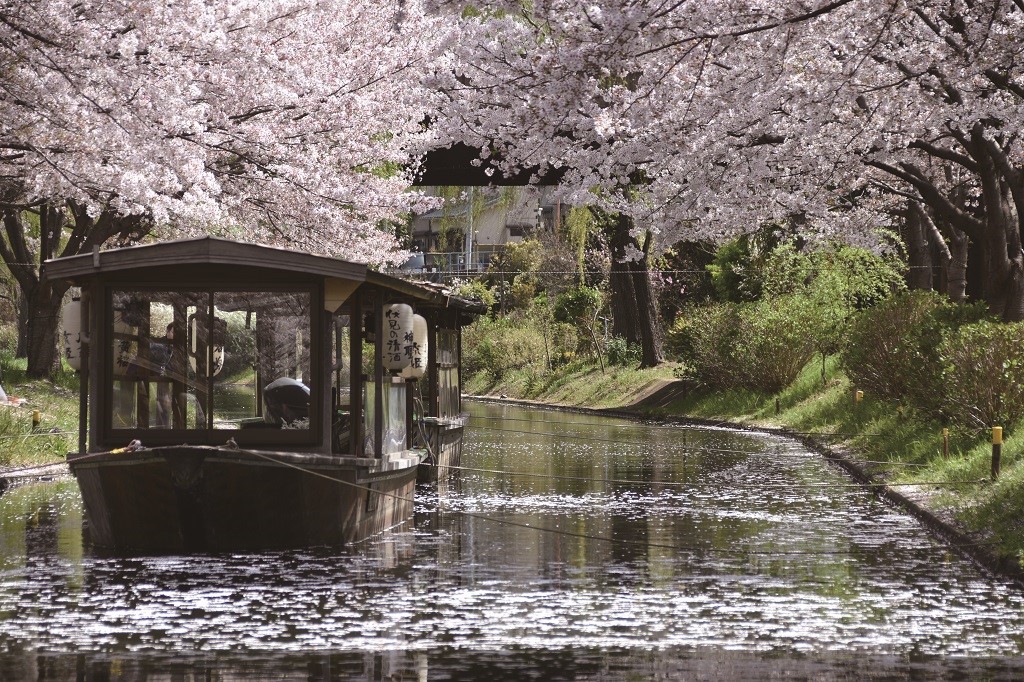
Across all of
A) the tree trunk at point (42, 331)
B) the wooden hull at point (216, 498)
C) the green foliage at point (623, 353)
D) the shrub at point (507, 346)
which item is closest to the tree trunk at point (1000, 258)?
the wooden hull at point (216, 498)

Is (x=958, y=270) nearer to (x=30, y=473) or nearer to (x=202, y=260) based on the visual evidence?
(x=30, y=473)

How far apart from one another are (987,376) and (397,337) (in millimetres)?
7772

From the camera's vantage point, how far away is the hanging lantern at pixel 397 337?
1788 cm

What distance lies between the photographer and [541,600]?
41.8ft

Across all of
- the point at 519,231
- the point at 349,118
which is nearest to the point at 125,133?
the point at 349,118

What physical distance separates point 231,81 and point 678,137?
26.2 feet

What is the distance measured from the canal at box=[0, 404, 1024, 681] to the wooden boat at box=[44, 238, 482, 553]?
0.47 metres

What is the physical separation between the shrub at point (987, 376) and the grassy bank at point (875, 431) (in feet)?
0.93

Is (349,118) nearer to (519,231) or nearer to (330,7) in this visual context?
(330,7)

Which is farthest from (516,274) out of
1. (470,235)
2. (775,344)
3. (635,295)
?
(775,344)

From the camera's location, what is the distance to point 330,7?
1189 inches

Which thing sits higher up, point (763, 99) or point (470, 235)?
point (470, 235)

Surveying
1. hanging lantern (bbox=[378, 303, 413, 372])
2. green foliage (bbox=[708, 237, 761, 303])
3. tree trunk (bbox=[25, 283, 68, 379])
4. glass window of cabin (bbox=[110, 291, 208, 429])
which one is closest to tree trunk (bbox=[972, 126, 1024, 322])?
hanging lantern (bbox=[378, 303, 413, 372])

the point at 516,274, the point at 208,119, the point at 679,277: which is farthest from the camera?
the point at 516,274
